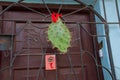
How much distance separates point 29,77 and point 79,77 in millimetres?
446

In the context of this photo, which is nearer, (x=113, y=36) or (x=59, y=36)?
(x=59, y=36)

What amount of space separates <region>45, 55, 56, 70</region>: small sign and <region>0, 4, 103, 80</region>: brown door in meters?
0.07

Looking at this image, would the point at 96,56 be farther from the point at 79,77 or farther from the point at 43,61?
the point at 43,61

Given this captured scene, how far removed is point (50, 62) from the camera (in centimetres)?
157

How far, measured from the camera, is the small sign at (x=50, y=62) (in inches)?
61.1

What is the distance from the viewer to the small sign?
5.09ft

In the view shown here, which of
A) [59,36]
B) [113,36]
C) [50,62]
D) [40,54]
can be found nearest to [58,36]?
[59,36]

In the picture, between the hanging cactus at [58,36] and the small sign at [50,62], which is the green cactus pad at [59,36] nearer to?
the hanging cactus at [58,36]

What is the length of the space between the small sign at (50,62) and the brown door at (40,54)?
0.07 m

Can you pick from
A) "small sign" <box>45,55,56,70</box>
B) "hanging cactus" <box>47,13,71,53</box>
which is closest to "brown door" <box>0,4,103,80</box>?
"small sign" <box>45,55,56,70</box>

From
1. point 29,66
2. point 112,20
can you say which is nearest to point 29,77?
point 29,66

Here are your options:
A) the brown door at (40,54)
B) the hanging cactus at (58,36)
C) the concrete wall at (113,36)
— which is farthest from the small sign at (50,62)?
the concrete wall at (113,36)

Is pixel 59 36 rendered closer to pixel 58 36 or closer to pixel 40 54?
pixel 58 36

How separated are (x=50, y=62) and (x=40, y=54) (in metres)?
0.19
